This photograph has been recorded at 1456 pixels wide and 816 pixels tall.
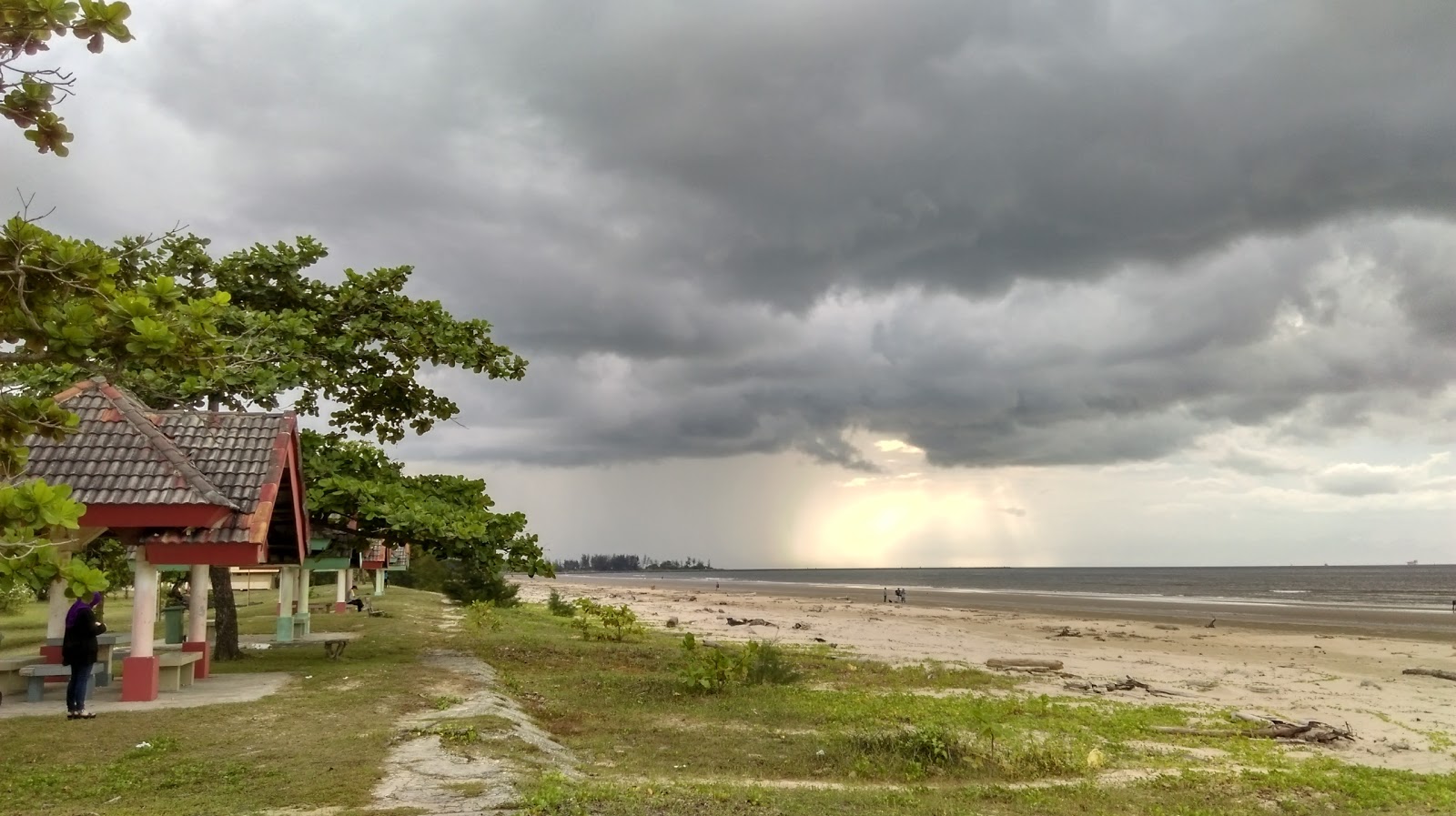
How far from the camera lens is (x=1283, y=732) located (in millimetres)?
13672

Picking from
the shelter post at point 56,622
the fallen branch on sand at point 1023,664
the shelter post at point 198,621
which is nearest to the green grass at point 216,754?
the shelter post at point 198,621

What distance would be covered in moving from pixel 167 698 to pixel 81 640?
212 cm

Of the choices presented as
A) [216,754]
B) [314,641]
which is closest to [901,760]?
[216,754]

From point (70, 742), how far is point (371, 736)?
3137 mm

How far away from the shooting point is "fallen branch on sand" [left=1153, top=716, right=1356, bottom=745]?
533 inches

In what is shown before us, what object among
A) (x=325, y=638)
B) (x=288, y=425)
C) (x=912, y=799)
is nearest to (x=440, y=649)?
(x=325, y=638)

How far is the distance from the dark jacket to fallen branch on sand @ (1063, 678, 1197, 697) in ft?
55.0

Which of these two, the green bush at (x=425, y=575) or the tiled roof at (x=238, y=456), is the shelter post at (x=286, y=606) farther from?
the green bush at (x=425, y=575)

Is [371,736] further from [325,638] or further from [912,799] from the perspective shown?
[325,638]

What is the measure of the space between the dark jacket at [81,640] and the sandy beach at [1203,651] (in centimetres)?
1571

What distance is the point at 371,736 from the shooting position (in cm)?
995

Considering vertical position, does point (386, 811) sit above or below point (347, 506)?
below

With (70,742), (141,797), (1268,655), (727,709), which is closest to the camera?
(141,797)

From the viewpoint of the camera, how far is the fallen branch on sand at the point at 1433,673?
22906mm
